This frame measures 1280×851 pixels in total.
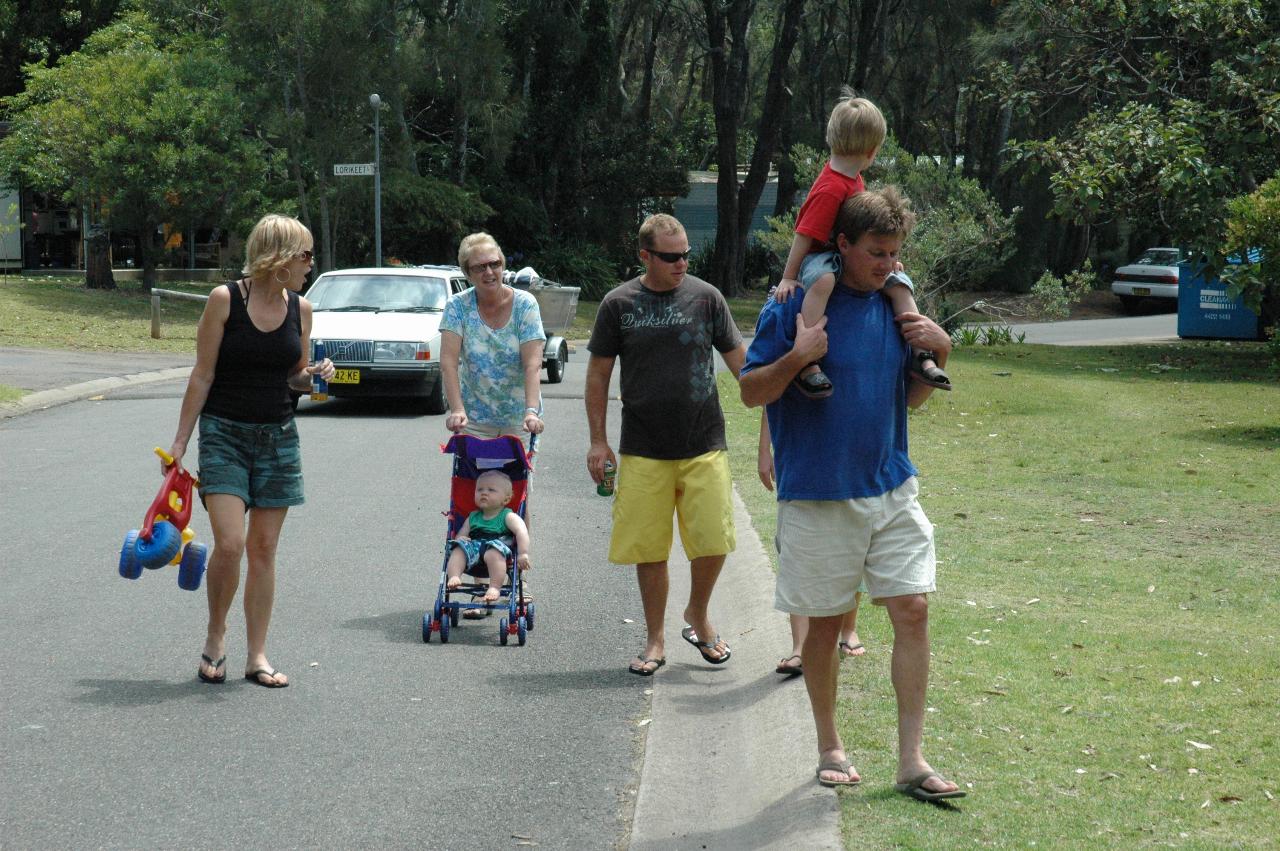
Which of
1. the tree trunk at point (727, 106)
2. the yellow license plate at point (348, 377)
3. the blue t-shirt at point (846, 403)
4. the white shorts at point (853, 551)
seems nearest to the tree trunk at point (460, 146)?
the tree trunk at point (727, 106)

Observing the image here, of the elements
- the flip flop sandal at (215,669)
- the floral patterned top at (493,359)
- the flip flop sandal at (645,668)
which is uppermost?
the floral patterned top at (493,359)

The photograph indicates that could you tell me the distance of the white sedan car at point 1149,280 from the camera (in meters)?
41.8

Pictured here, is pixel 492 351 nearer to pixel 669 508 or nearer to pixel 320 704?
pixel 669 508

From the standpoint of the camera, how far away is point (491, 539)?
708cm

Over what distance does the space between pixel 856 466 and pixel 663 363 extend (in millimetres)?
1963

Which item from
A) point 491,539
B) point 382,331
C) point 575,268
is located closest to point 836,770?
point 491,539

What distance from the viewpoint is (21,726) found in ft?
17.8

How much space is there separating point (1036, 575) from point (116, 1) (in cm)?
4202

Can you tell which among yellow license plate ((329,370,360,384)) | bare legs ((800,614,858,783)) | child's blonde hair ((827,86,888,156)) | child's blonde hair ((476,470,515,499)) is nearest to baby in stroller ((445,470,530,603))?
child's blonde hair ((476,470,515,499))

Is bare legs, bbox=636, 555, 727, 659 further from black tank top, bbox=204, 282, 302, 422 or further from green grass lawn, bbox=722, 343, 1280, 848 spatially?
black tank top, bbox=204, 282, 302, 422

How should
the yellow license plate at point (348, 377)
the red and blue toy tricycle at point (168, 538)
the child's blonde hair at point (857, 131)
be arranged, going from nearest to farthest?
the child's blonde hair at point (857, 131)
the red and blue toy tricycle at point (168, 538)
the yellow license plate at point (348, 377)

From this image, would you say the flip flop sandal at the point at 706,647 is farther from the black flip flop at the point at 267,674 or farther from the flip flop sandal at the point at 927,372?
the flip flop sandal at the point at 927,372

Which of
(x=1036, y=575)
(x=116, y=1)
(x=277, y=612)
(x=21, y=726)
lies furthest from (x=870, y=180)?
(x=116, y=1)

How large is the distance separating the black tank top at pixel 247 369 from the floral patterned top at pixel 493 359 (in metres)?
1.29
